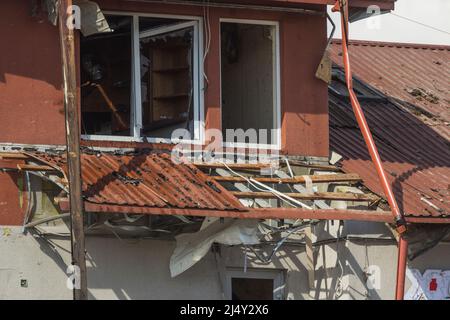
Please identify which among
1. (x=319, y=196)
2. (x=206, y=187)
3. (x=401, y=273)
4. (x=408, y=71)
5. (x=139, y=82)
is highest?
(x=408, y=71)

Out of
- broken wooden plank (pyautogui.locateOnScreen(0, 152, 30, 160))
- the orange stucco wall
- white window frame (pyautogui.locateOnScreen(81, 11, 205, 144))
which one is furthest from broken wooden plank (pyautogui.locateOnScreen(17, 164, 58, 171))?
white window frame (pyautogui.locateOnScreen(81, 11, 205, 144))

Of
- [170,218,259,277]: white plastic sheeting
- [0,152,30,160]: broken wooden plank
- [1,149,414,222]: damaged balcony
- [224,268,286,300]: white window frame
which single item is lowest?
Result: [224,268,286,300]: white window frame

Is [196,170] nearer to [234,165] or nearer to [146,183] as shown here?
[234,165]

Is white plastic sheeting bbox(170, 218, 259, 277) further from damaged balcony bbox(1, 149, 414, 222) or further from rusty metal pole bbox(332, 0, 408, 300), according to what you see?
rusty metal pole bbox(332, 0, 408, 300)

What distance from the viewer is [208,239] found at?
13.1 metres

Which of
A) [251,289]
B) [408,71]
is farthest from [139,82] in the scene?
[408,71]

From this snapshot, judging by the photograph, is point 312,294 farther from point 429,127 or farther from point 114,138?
point 429,127

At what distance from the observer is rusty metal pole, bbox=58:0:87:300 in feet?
38.6

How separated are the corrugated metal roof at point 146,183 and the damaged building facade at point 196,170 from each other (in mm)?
27

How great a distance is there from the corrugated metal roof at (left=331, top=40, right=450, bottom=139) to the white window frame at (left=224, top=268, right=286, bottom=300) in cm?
414

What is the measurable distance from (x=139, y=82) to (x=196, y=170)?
4.61 feet

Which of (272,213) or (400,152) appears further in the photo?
(400,152)
